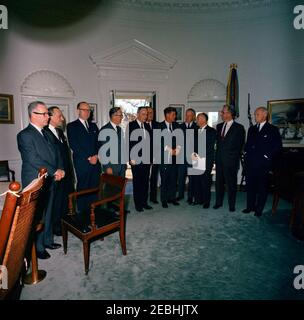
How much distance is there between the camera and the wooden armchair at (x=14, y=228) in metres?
1.19

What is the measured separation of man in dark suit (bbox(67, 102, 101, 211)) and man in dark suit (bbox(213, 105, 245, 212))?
7.08 feet

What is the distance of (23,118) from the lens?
17.2 feet

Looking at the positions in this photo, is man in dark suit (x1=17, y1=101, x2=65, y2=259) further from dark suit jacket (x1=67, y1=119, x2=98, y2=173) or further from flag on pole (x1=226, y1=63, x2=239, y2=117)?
flag on pole (x1=226, y1=63, x2=239, y2=117)

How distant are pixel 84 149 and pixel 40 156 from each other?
1178 mm

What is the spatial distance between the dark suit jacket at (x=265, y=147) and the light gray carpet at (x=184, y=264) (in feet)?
3.11

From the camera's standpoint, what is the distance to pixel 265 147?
3959 millimetres

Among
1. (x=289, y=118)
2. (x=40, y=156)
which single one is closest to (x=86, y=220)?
(x=40, y=156)

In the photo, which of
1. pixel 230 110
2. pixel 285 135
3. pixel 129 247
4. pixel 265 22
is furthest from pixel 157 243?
pixel 265 22

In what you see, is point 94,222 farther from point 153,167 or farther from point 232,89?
point 232,89

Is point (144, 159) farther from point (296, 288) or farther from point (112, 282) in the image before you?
point (296, 288)

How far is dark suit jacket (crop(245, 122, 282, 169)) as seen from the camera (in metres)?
3.92

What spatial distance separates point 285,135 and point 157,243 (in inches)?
178

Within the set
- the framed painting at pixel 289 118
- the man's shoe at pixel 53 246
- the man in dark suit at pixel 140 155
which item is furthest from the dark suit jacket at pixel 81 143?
the framed painting at pixel 289 118

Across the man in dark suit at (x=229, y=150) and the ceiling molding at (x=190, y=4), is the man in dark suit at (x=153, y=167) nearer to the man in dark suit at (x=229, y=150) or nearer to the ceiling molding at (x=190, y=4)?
the man in dark suit at (x=229, y=150)
